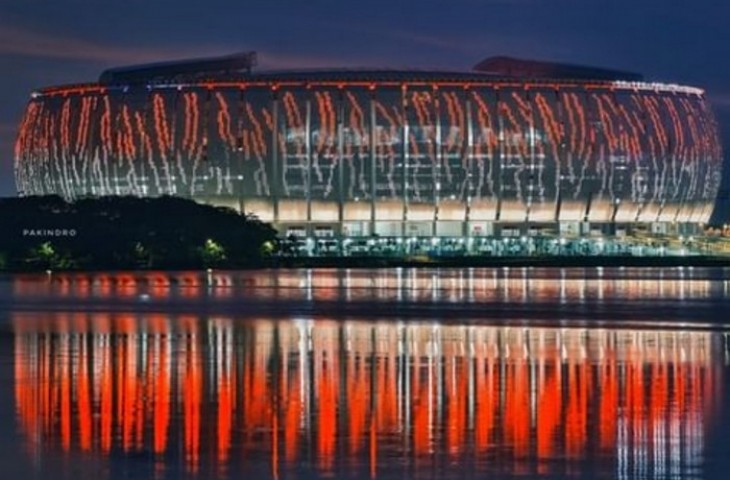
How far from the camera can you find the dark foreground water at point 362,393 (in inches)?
712

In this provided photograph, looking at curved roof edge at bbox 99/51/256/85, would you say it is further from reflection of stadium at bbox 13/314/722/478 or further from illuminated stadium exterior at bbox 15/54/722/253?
reflection of stadium at bbox 13/314/722/478

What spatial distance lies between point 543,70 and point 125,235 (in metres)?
64.5

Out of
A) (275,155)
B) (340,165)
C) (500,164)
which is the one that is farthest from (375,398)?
(500,164)

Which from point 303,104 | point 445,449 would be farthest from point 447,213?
point 445,449

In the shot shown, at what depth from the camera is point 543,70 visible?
533 feet

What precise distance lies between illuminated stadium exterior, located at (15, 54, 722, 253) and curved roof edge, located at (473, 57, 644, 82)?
49.1 inches

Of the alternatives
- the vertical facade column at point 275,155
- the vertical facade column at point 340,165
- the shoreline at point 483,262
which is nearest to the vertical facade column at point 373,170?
the vertical facade column at point 340,165

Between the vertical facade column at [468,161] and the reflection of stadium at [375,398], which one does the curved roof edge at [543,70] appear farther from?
the reflection of stadium at [375,398]

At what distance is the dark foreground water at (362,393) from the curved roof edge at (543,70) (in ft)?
375

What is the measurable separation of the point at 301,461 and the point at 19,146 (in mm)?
157350

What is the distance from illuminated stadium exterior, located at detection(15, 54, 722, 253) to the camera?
153 metres

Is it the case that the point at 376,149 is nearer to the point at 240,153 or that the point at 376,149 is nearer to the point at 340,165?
the point at 340,165

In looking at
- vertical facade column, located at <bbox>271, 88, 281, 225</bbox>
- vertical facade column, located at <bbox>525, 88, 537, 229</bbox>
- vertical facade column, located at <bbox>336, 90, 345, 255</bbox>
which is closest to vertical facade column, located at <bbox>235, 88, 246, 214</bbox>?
vertical facade column, located at <bbox>271, 88, 281, 225</bbox>

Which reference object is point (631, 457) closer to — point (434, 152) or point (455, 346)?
point (455, 346)
